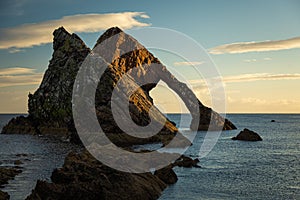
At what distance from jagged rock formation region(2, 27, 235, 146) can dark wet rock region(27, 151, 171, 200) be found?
52961 millimetres

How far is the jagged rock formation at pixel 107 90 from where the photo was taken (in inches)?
4329

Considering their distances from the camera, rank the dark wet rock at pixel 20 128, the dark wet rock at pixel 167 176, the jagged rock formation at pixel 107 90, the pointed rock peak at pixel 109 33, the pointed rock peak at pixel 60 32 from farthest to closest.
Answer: the pointed rock peak at pixel 109 33 < the pointed rock peak at pixel 60 32 < the dark wet rock at pixel 20 128 < the jagged rock formation at pixel 107 90 < the dark wet rock at pixel 167 176

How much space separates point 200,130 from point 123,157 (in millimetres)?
109612

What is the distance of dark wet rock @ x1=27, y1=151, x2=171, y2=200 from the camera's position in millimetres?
32469

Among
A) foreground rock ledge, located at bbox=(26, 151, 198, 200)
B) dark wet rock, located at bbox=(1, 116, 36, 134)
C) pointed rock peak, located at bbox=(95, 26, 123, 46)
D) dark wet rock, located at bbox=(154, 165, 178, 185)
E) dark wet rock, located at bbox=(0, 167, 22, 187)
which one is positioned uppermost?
pointed rock peak, located at bbox=(95, 26, 123, 46)

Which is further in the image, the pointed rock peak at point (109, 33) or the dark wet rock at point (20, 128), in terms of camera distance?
the pointed rock peak at point (109, 33)

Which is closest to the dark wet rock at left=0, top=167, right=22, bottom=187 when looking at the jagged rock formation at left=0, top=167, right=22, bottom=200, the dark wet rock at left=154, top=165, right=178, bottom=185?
the jagged rock formation at left=0, top=167, right=22, bottom=200

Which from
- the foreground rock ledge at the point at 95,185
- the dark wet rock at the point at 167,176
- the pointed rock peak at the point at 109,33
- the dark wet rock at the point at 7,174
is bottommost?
the dark wet rock at the point at 167,176

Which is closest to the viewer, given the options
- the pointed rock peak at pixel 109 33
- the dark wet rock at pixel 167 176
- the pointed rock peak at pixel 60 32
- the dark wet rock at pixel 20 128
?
the dark wet rock at pixel 167 176

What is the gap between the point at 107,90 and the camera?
114 metres

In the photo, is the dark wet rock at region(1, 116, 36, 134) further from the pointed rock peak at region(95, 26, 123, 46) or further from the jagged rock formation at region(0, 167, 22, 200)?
the jagged rock formation at region(0, 167, 22, 200)

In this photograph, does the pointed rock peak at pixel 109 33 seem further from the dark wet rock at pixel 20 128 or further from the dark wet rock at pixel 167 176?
the dark wet rock at pixel 167 176

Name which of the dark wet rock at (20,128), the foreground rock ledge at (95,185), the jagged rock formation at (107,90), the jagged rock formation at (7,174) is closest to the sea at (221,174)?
the jagged rock formation at (7,174)

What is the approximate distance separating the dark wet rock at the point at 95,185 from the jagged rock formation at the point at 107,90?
174ft
